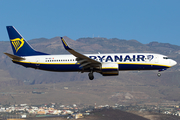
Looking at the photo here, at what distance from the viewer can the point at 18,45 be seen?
73750mm

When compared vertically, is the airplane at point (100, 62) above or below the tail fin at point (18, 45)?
below

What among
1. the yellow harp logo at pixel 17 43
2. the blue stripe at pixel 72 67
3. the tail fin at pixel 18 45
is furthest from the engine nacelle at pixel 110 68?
the yellow harp logo at pixel 17 43

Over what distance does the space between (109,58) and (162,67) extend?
12004mm

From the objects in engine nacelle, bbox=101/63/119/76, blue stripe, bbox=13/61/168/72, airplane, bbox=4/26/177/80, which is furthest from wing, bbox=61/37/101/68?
blue stripe, bbox=13/61/168/72

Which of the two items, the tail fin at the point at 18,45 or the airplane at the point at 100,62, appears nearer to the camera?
the airplane at the point at 100,62

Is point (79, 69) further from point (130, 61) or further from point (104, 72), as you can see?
point (130, 61)

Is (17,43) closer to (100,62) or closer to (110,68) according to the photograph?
(100,62)

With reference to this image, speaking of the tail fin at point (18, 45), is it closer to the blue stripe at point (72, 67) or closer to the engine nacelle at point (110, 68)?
the blue stripe at point (72, 67)

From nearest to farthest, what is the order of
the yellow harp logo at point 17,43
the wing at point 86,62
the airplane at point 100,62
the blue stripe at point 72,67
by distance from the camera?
1. the wing at point 86,62
2. the airplane at point 100,62
3. the blue stripe at point 72,67
4. the yellow harp logo at point 17,43

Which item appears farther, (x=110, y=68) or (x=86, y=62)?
(x=86, y=62)

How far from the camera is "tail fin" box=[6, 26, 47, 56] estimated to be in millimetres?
73125

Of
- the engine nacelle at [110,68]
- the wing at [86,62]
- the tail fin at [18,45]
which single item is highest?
the tail fin at [18,45]

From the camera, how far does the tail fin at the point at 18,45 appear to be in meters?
73.1

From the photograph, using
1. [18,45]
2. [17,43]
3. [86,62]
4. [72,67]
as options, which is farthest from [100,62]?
[17,43]
